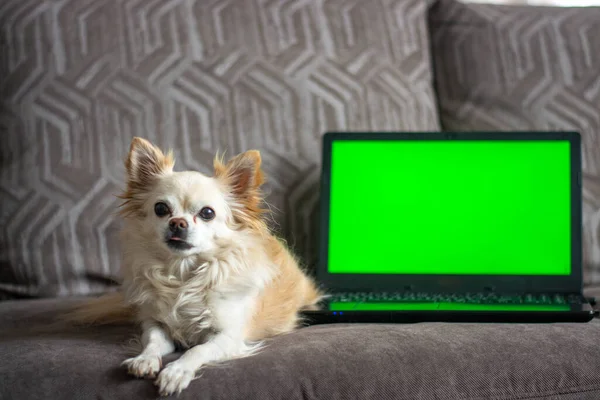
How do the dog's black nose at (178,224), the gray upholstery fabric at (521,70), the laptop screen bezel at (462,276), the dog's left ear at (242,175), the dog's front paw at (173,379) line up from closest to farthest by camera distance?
the dog's front paw at (173,379) → the dog's black nose at (178,224) → the dog's left ear at (242,175) → the laptop screen bezel at (462,276) → the gray upholstery fabric at (521,70)

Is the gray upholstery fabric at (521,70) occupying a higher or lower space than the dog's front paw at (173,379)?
higher

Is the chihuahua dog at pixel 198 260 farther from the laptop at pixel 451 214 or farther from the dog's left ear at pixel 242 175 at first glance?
the laptop at pixel 451 214

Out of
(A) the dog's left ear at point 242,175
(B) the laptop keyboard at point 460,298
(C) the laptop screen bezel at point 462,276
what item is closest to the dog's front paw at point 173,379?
(A) the dog's left ear at point 242,175

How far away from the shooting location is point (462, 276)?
167 centimetres

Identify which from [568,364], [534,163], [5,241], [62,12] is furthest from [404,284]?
[62,12]

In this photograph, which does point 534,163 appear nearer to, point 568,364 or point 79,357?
point 568,364

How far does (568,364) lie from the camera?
1.13 meters

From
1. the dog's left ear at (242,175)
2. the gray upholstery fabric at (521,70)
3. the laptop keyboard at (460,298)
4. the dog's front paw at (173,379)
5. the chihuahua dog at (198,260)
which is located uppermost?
the gray upholstery fabric at (521,70)

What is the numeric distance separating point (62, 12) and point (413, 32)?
96 centimetres

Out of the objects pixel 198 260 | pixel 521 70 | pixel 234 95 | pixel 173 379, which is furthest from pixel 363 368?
pixel 521 70

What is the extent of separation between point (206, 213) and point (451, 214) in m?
0.70

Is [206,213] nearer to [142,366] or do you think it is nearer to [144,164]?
[144,164]

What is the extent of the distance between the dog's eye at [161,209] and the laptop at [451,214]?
0.52m

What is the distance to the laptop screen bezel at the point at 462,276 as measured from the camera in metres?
1.65
